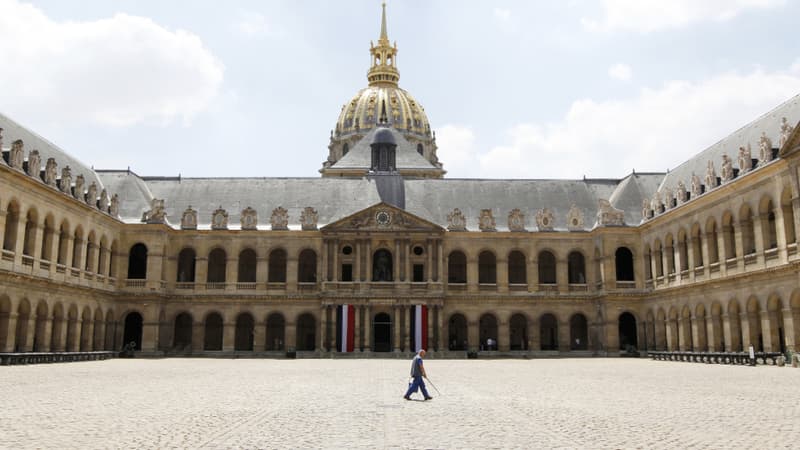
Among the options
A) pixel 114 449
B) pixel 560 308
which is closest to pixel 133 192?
pixel 560 308

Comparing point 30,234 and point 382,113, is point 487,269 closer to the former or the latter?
point 30,234

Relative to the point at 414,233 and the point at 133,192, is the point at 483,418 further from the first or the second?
the point at 133,192

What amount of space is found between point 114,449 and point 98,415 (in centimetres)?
487

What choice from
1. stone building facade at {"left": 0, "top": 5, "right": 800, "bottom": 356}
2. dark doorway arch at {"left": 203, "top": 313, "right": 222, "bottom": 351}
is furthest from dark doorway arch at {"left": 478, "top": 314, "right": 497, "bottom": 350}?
dark doorway arch at {"left": 203, "top": 313, "right": 222, "bottom": 351}

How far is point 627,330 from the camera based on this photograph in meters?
64.4

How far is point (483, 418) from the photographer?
16.5 m

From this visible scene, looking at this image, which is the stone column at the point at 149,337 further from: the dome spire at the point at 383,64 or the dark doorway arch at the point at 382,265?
the dome spire at the point at 383,64

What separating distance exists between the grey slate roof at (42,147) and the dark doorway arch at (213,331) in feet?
47.4

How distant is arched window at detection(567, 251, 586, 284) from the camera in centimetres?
6569

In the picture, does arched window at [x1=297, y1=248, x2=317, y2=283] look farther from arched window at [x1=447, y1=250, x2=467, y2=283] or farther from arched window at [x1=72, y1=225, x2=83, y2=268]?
arched window at [x1=72, y1=225, x2=83, y2=268]

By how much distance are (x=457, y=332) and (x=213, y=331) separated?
21.7 metres

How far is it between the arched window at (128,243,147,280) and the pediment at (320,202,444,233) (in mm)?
15274

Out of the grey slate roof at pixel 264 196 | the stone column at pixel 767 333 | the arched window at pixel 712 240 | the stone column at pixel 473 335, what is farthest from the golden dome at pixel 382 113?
the stone column at pixel 767 333

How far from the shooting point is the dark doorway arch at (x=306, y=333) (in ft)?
215
